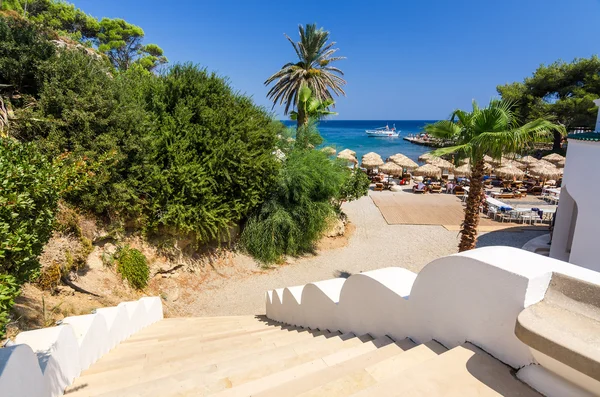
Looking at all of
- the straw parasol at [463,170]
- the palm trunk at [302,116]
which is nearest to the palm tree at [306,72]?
the palm trunk at [302,116]

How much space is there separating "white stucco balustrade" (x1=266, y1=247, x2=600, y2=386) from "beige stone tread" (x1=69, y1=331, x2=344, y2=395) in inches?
28.6

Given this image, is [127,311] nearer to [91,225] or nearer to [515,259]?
[91,225]

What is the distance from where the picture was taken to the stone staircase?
5.56ft

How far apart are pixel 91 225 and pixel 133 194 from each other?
1.41 m

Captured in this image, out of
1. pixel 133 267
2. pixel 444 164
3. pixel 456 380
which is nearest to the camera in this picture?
pixel 456 380

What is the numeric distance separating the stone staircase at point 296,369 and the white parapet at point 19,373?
2.06ft

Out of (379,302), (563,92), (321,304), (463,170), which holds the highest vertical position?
(563,92)

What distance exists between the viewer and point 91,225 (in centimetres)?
924

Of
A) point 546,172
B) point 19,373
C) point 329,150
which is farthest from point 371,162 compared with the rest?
point 19,373

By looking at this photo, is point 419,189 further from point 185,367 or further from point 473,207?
Answer: point 185,367

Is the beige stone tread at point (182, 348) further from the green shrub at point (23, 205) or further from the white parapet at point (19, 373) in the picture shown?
the white parapet at point (19, 373)

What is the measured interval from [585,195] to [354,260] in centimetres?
791

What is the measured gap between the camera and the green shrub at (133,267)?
9734 mm

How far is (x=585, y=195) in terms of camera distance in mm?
7781
